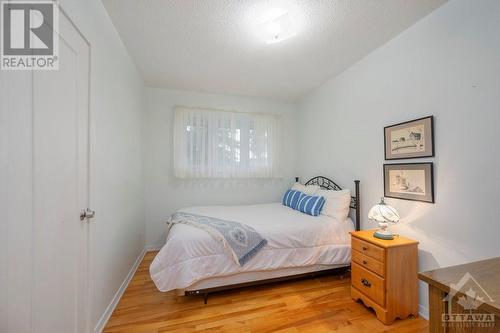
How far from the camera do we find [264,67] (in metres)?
2.71

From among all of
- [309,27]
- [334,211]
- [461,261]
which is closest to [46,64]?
[309,27]

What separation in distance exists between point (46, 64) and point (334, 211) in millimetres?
2825

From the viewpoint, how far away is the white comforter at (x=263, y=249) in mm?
1880

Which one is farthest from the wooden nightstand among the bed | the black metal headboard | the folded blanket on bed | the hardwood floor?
the folded blanket on bed

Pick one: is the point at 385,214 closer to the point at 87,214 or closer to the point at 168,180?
the point at 87,214

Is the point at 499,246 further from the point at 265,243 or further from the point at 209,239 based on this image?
the point at 209,239

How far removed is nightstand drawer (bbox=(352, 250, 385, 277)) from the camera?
175 cm

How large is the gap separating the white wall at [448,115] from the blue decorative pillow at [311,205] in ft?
1.67

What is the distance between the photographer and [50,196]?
108 centimetres

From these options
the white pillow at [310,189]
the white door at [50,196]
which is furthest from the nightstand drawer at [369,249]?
the white door at [50,196]

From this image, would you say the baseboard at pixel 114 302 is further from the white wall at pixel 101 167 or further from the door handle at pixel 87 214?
the door handle at pixel 87 214

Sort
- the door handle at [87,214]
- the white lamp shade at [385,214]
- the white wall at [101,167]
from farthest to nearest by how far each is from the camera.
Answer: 1. the white lamp shade at [385,214]
2. the door handle at [87,214]
3. the white wall at [101,167]

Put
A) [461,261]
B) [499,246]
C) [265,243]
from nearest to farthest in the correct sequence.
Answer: [499,246] < [461,261] < [265,243]

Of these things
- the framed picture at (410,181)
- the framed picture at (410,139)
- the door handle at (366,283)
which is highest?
the framed picture at (410,139)
